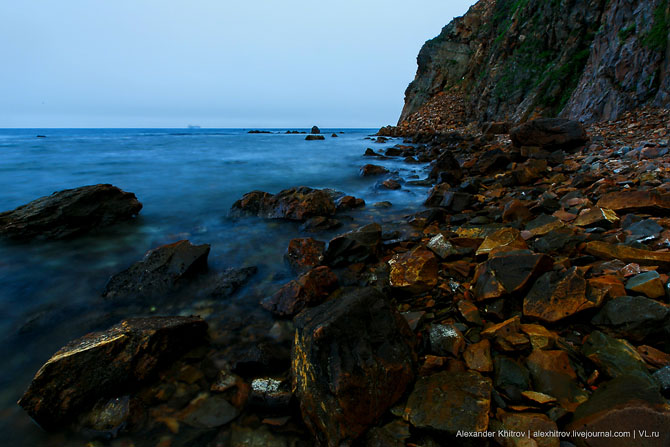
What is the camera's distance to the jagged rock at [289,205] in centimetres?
719

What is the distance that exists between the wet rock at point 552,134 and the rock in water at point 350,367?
35.2 feet

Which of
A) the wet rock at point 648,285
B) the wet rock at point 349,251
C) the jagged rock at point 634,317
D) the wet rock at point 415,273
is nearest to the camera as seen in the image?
the jagged rock at point 634,317

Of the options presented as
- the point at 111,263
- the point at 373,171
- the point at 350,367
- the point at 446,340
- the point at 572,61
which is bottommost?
the point at 111,263

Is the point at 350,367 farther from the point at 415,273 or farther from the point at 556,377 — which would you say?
the point at 415,273

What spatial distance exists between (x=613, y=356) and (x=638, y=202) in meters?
3.14

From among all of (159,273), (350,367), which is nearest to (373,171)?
(159,273)

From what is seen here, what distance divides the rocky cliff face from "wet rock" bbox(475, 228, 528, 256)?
11752 millimetres

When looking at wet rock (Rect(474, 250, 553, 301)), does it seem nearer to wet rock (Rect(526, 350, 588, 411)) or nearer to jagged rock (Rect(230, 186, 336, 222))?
wet rock (Rect(526, 350, 588, 411))

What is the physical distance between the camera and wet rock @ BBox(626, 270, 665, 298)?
2289 millimetres

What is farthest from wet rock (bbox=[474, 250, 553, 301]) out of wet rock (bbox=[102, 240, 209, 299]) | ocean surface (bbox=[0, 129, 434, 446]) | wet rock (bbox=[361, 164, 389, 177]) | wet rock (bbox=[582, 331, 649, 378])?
wet rock (bbox=[361, 164, 389, 177])

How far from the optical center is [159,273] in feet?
14.5

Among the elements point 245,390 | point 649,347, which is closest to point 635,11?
point 649,347

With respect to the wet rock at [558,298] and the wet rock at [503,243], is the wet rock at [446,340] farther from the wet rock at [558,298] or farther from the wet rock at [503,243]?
the wet rock at [503,243]

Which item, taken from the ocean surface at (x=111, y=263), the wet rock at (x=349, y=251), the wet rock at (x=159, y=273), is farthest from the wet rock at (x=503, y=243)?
the wet rock at (x=159, y=273)
